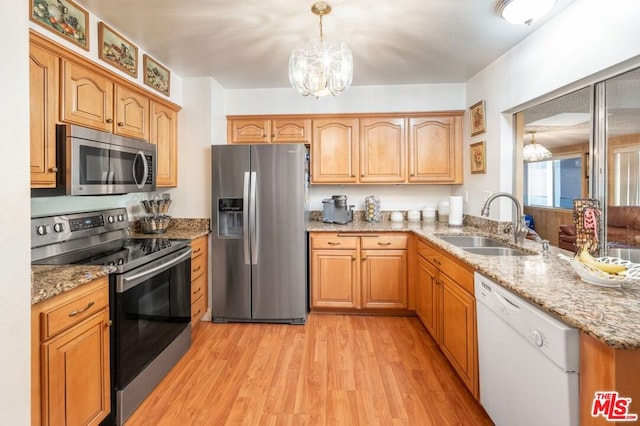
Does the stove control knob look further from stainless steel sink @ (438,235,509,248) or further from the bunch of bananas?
stainless steel sink @ (438,235,509,248)

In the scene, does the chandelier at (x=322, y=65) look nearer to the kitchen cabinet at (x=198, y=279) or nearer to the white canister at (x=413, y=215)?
the kitchen cabinet at (x=198, y=279)

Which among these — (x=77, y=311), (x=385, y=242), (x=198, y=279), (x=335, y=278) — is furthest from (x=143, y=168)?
(x=385, y=242)

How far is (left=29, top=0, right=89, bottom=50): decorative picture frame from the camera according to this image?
1.68m

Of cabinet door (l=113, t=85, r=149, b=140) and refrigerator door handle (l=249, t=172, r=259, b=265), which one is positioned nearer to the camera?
cabinet door (l=113, t=85, r=149, b=140)

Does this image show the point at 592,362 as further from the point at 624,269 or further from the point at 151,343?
the point at 151,343

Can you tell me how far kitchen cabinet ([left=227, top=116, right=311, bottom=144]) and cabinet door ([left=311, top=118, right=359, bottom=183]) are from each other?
0.47 feet

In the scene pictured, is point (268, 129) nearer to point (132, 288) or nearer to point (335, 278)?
point (335, 278)

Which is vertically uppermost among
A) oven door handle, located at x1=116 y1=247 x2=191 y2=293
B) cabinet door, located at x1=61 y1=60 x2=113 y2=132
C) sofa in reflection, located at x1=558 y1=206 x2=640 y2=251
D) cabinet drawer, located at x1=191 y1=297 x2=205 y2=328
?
cabinet door, located at x1=61 y1=60 x2=113 y2=132

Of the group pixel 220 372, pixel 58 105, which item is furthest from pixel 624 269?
pixel 58 105

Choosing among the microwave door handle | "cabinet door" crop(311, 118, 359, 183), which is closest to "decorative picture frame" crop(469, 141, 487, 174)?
"cabinet door" crop(311, 118, 359, 183)

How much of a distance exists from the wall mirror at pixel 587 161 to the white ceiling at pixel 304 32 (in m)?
0.61

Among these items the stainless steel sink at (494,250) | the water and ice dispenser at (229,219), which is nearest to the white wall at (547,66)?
the stainless steel sink at (494,250)

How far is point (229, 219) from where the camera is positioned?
300 centimetres

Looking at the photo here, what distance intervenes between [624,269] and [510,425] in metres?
0.82
